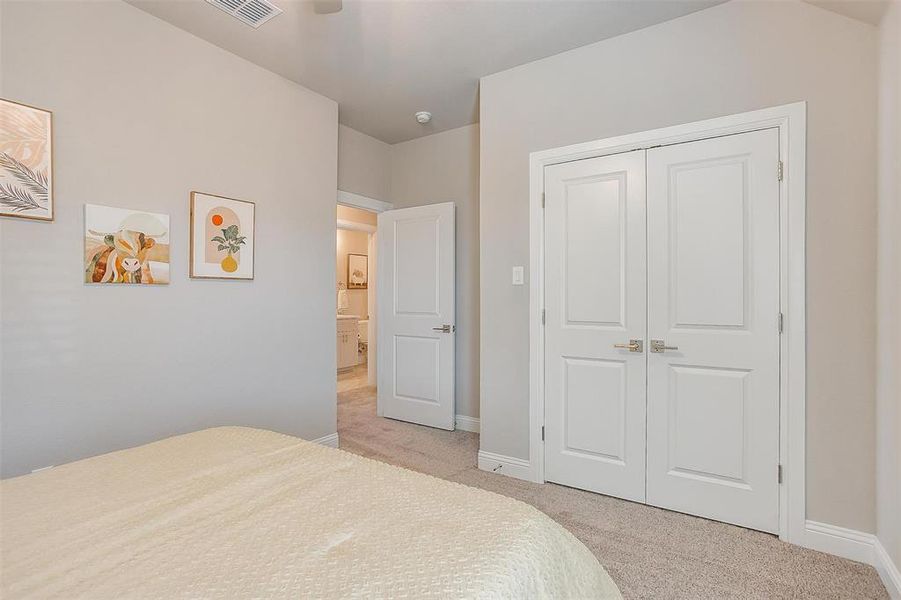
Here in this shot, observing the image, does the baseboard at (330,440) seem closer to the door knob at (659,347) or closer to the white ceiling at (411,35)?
the door knob at (659,347)

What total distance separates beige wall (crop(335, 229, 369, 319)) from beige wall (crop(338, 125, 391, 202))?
3.16 metres

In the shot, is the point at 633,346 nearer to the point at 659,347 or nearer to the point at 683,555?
the point at 659,347

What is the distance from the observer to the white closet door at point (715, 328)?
2184 mm

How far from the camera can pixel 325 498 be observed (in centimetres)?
116

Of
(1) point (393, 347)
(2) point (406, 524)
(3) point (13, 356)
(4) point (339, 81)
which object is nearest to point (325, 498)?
(2) point (406, 524)

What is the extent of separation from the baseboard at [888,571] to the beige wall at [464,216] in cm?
263

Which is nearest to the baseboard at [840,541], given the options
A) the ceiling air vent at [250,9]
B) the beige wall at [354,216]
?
the ceiling air vent at [250,9]

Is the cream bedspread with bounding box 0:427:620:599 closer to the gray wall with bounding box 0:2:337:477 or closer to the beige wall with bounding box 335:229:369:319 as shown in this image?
the gray wall with bounding box 0:2:337:477

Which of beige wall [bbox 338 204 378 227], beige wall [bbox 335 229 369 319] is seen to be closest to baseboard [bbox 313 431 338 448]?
beige wall [bbox 338 204 378 227]

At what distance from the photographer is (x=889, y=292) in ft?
5.97

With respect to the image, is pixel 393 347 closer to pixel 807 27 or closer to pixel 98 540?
pixel 98 540

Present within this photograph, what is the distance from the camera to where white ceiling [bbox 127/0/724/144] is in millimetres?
2316

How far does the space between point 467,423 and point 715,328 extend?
2319 mm

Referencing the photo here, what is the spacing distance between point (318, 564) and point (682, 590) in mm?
1639
